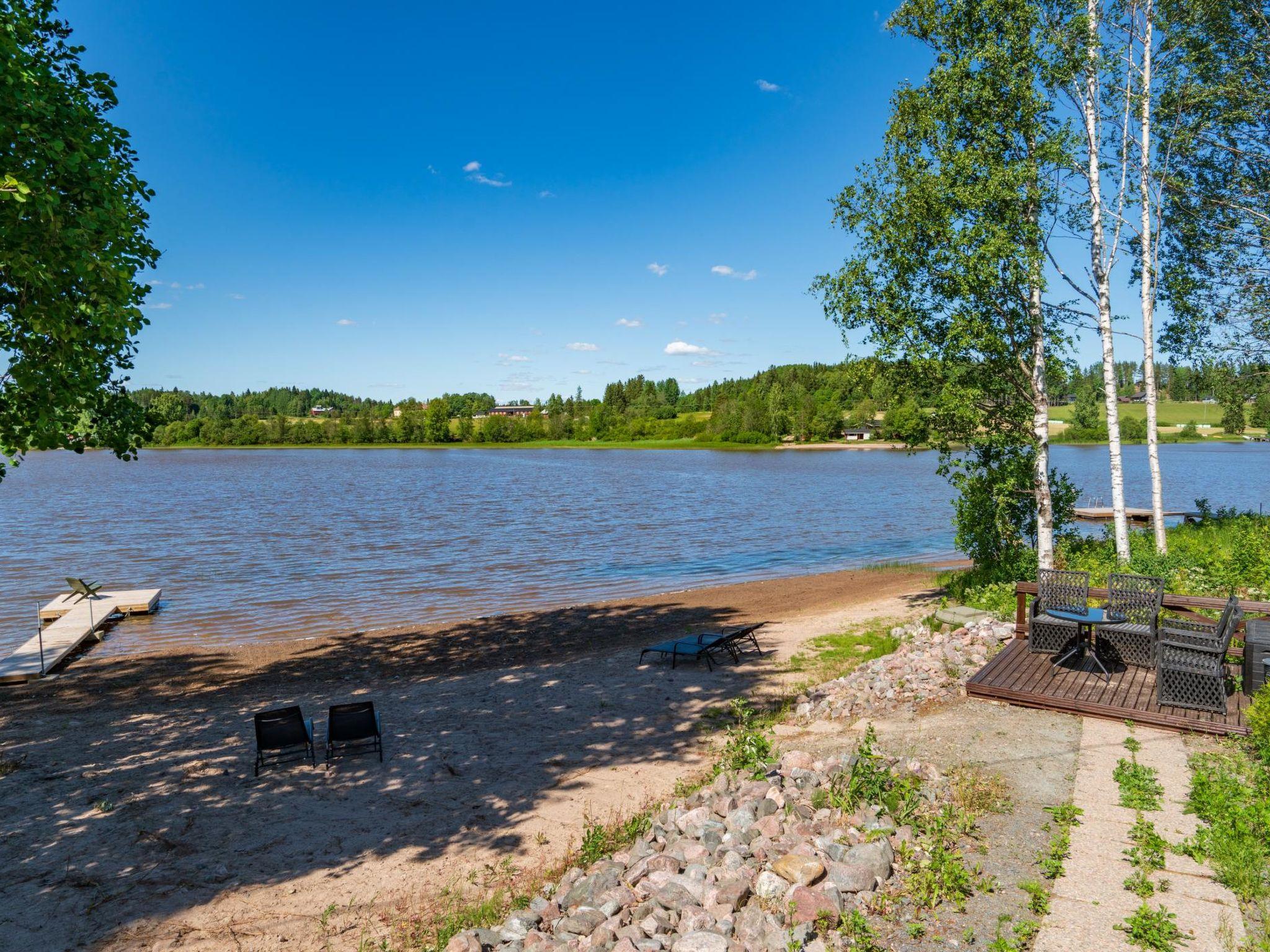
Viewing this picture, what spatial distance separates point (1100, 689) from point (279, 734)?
1061 centimetres

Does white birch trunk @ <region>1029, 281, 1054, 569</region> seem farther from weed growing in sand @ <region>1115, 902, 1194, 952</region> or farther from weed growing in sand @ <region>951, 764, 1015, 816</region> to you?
weed growing in sand @ <region>1115, 902, 1194, 952</region>

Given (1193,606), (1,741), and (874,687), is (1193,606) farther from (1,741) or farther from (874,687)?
(1,741)

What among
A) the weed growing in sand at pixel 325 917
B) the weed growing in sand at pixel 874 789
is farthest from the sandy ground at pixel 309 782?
the weed growing in sand at pixel 874 789

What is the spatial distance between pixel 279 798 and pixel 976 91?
17058 millimetres

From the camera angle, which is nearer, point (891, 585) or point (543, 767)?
point (543, 767)

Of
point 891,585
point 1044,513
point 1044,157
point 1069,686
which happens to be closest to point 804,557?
point 891,585

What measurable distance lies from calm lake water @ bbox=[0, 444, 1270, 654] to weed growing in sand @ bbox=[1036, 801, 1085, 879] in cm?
1758

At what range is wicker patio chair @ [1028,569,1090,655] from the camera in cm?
1038

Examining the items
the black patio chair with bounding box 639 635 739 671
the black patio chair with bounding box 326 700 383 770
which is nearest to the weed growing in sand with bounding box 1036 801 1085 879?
the black patio chair with bounding box 326 700 383 770

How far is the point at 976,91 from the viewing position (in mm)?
14602

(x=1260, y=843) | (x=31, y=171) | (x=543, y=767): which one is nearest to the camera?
(x=1260, y=843)

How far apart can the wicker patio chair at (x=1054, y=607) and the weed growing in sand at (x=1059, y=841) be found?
4379mm

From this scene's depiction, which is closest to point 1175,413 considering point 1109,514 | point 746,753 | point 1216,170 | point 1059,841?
point 1109,514

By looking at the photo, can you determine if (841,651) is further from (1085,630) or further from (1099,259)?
(1099,259)
